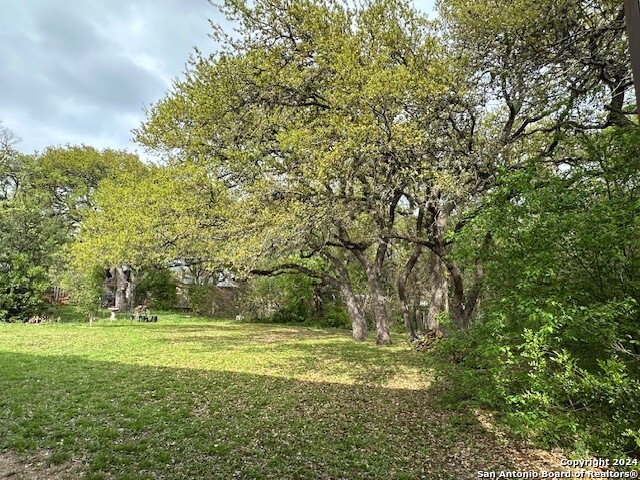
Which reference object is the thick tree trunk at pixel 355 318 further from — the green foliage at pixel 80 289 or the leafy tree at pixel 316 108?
the green foliage at pixel 80 289

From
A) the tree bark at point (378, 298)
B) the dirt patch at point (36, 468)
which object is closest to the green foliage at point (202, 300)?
the tree bark at point (378, 298)

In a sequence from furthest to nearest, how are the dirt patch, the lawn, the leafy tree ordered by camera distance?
the leafy tree → the lawn → the dirt patch

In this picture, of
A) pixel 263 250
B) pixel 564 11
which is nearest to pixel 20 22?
pixel 263 250

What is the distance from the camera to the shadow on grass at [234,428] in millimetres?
3559

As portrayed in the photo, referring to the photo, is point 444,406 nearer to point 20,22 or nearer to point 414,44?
point 414,44

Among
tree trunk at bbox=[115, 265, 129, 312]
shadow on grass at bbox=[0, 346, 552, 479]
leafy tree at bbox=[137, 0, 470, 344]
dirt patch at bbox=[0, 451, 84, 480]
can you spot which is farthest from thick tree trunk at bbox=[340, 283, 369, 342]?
tree trunk at bbox=[115, 265, 129, 312]

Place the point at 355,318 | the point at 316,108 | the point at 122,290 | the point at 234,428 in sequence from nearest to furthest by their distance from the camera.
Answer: the point at 234,428, the point at 316,108, the point at 355,318, the point at 122,290

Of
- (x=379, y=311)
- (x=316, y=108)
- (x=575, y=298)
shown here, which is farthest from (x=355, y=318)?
(x=575, y=298)

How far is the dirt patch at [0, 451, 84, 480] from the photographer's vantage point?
323 cm

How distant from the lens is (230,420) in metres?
4.69

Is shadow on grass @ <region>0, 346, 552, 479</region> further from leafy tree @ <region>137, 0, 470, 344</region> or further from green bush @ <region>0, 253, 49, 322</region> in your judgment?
green bush @ <region>0, 253, 49, 322</region>

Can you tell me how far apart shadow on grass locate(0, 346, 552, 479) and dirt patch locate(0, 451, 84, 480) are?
117mm

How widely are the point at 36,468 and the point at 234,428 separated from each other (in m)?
1.87

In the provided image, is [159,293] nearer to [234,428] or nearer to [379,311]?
[379,311]
